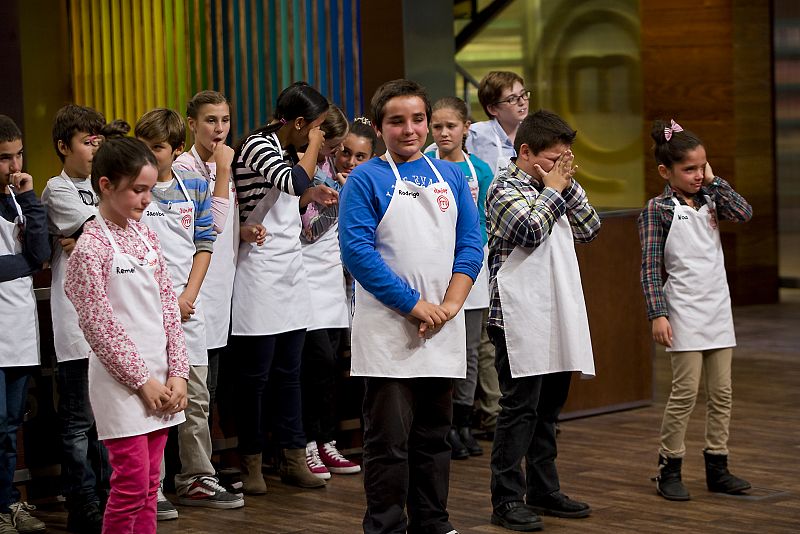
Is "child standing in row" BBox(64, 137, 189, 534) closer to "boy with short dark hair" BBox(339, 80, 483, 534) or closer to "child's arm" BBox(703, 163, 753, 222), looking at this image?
"boy with short dark hair" BBox(339, 80, 483, 534)

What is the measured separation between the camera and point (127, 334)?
324 centimetres

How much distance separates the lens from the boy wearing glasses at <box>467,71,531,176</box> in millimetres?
5613

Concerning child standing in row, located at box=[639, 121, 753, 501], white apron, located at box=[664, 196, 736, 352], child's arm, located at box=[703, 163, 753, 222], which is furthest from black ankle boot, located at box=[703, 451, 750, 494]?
child's arm, located at box=[703, 163, 753, 222]

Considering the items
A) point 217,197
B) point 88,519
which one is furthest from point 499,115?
point 88,519

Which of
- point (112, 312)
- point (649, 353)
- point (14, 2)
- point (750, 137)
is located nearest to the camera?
point (112, 312)

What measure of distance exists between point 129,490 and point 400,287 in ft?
2.81

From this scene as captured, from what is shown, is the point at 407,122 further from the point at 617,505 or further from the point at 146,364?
the point at 617,505

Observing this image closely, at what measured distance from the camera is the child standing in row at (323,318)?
494 centimetres

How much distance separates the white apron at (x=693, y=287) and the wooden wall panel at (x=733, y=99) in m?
5.41

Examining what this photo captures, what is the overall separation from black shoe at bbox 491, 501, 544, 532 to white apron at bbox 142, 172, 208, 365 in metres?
1.10

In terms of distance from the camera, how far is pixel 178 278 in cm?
434

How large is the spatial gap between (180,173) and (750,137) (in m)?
6.31

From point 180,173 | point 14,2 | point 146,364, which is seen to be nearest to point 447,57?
Result: point 180,173

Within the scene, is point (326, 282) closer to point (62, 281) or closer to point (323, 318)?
point (323, 318)
